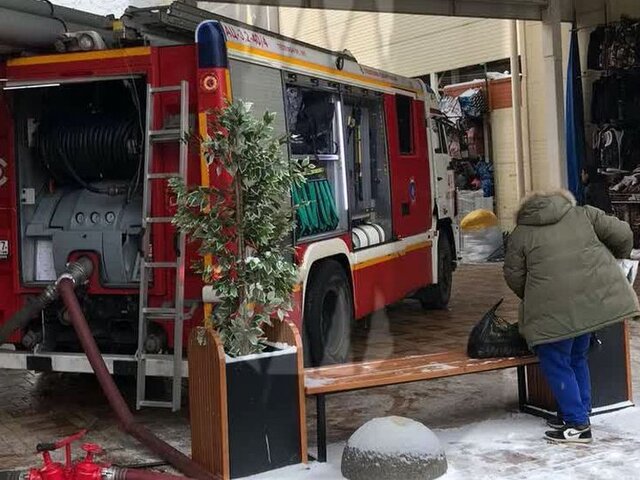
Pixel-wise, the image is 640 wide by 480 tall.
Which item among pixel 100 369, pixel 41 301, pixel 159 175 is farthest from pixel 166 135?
pixel 100 369

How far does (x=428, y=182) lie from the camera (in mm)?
9438

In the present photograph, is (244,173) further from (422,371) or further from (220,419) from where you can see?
(422,371)

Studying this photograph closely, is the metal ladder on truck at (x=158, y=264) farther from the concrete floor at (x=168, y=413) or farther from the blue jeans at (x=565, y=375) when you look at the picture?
the blue jeans at (x=565, y=375)

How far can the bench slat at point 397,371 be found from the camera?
490cm

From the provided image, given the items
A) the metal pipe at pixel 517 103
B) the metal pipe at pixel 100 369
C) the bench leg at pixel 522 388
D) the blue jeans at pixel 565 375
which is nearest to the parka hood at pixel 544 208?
the blue jeans at pixel 565 375

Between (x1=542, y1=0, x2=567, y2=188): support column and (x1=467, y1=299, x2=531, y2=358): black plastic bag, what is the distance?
858 cm

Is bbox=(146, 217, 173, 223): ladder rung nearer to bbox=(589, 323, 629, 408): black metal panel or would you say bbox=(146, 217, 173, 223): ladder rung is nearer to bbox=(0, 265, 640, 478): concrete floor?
bbox=(0, 265, 640, 478): concrete floor

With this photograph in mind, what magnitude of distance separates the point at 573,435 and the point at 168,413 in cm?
284

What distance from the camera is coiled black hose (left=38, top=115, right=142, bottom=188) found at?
19.8 ft

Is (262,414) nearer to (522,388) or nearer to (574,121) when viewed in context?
(522,388)

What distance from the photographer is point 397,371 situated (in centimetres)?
525

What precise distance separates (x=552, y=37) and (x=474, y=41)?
127 inches

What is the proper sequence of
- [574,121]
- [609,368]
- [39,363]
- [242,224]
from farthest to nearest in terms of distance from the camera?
1. [574,121]
2. [39,363]
3. [609,368]
4. [242,224]

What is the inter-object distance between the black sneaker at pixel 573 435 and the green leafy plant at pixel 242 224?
183 cm
